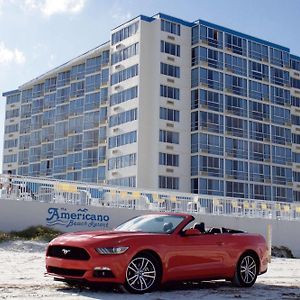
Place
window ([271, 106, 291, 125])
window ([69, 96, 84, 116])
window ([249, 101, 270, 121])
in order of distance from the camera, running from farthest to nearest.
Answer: window ([69, 96, 84, 116])
window ([271, 106, 291, 125])
window ([249, 101, 270, 121])

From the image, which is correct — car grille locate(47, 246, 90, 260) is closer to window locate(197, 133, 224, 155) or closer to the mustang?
the mustang

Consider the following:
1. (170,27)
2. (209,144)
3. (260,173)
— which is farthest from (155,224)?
(260,173)

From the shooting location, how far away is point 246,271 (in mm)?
11086

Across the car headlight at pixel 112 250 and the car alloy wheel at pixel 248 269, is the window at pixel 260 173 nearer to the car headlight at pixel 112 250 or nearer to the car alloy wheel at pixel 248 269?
the car alloy wheel at pixel 248 269

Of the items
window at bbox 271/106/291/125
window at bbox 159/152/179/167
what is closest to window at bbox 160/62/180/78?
window at bbox 159/152/179/167

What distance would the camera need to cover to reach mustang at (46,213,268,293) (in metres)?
8.99

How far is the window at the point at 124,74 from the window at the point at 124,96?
132 centimetres

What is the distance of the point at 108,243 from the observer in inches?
357

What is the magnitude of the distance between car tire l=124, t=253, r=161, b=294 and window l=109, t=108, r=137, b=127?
151 ft

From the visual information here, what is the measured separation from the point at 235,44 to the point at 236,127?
340 inches

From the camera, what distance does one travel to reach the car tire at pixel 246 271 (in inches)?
431

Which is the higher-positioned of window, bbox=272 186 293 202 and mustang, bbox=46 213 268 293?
window, bbox=272 186 293 202

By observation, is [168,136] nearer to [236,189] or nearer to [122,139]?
[122,139]

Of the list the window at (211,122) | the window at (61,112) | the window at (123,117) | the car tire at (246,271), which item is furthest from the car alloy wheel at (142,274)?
the window at (61,112)
